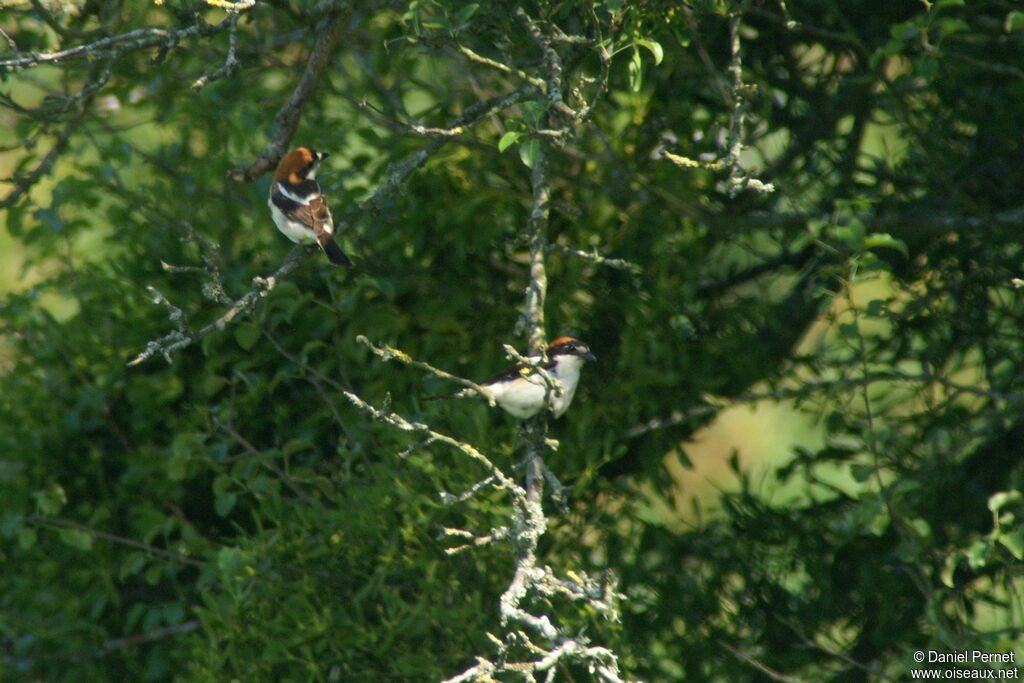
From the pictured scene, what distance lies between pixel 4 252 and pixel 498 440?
4.45 metres

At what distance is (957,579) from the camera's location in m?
4.47

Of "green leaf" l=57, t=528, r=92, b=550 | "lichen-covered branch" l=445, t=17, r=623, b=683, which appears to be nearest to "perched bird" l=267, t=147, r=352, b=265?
"lichen-covered branch" l=445, t=17, r=623, b=683

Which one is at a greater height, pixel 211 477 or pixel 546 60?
pixel 546 60

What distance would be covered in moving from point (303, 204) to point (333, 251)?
13.3 inches

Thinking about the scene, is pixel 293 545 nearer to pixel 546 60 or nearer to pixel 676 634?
pixel 676 634

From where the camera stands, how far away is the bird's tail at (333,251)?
392 cm

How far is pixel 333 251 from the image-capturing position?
157 inches

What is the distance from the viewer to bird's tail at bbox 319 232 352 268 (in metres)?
3.92

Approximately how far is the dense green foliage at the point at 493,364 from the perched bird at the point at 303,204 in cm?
12

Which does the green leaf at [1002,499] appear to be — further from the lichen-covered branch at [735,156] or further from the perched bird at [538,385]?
the perched bird at [538,385]

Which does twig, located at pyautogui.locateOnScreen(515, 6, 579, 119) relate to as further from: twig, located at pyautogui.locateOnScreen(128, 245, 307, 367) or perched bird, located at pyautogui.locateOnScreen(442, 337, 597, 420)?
twig, located at pyautogui.locateOnScreen(128, 245, 307, 367)

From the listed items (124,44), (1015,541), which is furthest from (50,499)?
(1015,541)

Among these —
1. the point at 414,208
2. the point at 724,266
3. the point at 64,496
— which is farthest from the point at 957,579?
the point at 64,496

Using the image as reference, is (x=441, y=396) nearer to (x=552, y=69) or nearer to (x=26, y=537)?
(x=552, y=69)
